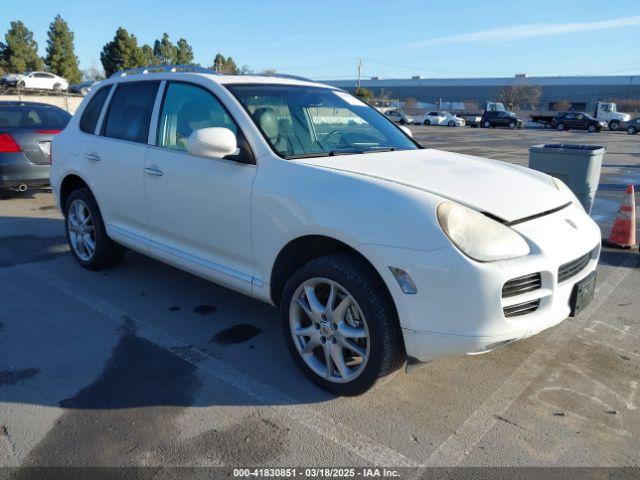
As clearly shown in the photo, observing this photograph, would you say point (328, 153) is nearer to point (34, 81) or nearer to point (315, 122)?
point (315, 122)

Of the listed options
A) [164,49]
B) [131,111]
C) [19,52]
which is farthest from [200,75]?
[164,49]

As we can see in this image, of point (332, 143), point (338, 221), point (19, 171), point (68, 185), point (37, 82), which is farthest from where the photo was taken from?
point (37, 82)

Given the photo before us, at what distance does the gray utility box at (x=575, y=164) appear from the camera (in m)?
6.05

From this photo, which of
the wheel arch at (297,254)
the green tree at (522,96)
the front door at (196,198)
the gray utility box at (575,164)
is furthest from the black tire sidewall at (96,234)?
the green tree at (522,96)

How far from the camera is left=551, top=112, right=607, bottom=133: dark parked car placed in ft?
134

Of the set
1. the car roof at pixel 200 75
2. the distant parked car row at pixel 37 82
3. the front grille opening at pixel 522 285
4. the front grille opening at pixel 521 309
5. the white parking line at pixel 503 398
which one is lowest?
the white parking line at pixel 503 398

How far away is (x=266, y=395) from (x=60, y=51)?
53.5 meters

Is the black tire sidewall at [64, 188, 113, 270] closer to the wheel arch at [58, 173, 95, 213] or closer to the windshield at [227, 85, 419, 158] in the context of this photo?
the wheel arch at [58, 173, 95, 213]

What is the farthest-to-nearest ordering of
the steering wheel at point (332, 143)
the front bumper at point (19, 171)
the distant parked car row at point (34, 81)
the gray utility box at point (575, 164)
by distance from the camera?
the distant parked car row at point (34, 81) < the front bumper at point (19, 171) < the gray utility box at point (575, 164) < the steering wheel at point (332, 143)

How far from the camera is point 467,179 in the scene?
3152 mm

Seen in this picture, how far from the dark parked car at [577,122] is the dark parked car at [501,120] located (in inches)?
122

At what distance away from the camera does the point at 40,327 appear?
391 cm

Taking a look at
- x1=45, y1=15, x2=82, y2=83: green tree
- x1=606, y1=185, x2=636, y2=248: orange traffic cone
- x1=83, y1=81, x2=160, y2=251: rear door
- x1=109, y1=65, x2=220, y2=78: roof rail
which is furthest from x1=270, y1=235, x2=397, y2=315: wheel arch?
x1=45, y1=15, x2=82, y2=83: green tree

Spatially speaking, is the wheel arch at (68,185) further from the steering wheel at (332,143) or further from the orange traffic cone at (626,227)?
the orange traffic cone at (626,227)
